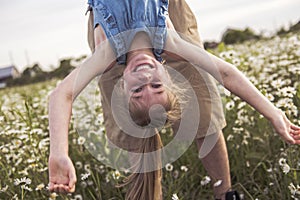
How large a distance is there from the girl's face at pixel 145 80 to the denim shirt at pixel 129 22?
7cm

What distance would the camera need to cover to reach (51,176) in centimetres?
156

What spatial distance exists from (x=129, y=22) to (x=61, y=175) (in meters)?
0.62

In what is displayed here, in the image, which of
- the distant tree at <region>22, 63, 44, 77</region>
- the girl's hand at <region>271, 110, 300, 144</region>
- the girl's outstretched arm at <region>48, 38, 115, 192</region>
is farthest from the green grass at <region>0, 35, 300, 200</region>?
the distant tree at <region>22, 63, 44, 77</region>

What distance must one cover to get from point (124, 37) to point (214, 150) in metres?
0.83

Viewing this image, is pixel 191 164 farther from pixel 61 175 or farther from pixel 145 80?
pixel 61 175

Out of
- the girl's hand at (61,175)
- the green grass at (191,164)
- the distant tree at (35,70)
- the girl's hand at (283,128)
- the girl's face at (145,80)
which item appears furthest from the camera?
the distant tree at (35,70)

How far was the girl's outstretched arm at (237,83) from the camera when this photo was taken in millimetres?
1839

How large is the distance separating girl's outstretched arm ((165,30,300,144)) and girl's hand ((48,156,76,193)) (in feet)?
1.95

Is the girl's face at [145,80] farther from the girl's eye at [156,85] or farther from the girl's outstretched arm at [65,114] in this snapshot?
the girl's outstretched arm at [65,114]

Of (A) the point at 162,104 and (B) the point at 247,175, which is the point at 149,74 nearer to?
(A) the point at 162,104

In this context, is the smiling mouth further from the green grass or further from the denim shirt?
the green grass

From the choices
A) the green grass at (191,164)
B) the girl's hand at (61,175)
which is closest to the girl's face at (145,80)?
the girl's hand at (61,175)

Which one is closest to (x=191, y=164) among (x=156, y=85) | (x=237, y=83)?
(x=237, y=83)

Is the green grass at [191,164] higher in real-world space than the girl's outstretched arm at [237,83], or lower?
lower
